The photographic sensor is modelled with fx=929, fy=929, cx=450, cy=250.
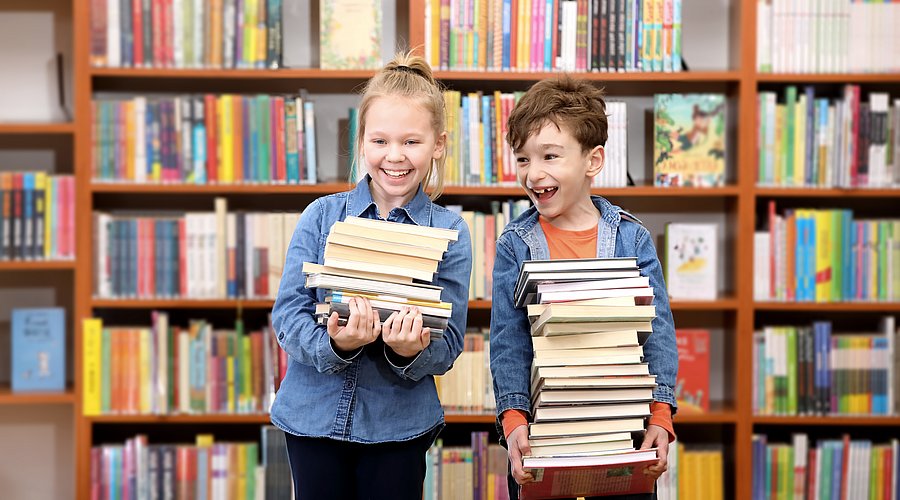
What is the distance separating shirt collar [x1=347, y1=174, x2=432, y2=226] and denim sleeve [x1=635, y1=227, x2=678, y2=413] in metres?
0.39

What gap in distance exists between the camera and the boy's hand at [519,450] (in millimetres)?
1502

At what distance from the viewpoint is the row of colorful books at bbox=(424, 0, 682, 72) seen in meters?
2.89

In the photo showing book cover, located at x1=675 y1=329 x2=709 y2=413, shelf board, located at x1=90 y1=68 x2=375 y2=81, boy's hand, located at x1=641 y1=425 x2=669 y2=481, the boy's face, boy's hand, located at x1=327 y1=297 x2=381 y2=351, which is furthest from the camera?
book cover, located at x1=675 y1=329 x2=709 y2=413

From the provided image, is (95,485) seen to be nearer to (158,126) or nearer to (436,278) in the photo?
(158,126)

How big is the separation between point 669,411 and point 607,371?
200 millimetres

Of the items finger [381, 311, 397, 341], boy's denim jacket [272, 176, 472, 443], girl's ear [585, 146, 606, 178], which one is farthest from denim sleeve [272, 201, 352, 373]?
girl's ear [585, 146, 606, 178]

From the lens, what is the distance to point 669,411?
1.61m

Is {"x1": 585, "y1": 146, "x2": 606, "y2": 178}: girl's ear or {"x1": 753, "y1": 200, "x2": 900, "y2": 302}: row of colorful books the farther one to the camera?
{"x1": 753, "y1": 200, "x2": 900, "y2": 302}: row of colorful books

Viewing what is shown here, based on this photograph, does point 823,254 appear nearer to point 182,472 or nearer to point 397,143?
point 397,143

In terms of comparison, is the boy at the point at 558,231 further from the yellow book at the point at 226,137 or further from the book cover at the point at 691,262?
the yellow book at the point at 226,137

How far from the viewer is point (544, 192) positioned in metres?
1.65

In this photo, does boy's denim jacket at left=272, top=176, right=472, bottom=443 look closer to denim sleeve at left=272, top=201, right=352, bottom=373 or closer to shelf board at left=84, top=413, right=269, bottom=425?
denim sleeve at left=272, top=201, right=352, bottom=373

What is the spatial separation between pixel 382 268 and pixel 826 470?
83.3 inches

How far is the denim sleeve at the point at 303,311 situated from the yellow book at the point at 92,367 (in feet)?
5.00
